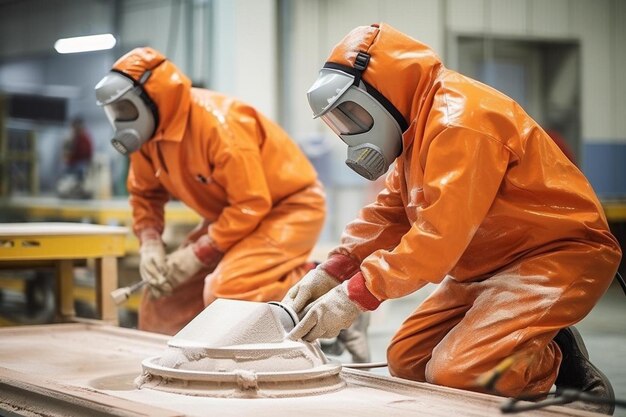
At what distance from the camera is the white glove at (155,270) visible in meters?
4.65

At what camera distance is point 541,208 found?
291 cm

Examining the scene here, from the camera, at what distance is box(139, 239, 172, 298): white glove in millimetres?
4652

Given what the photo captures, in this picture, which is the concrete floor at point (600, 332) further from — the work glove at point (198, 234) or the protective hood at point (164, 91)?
the protective hood at point (164, 91)

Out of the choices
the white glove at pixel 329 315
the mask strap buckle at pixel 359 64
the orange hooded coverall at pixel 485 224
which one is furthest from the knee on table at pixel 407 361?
the mask strap buckle at pixel 359 64

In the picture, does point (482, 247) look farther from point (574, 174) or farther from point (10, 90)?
point (10, 90)

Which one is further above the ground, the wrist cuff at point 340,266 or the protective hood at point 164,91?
the protective hood at point 164,91

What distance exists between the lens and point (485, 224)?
2.97 m

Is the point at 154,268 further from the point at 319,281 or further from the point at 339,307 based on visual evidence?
the point at 339,307

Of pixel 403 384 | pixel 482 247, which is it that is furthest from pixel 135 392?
pixel 482 247

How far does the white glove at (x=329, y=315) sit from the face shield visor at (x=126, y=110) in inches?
71.7

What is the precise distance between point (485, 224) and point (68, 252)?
7.94 feet

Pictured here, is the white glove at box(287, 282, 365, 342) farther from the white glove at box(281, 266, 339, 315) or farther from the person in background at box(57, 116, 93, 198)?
the person in background at box(57, 116, 93, 198)

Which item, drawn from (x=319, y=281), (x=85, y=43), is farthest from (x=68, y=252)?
(x=85, y=43)

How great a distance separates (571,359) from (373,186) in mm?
6032
